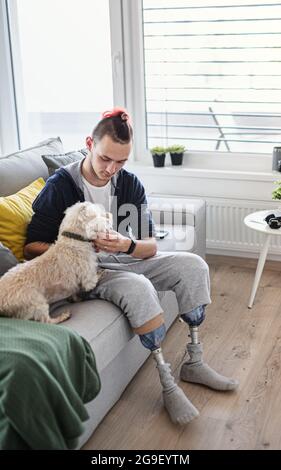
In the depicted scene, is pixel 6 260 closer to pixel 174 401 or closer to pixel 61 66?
pixel 174 401

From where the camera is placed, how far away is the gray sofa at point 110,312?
6.23ft

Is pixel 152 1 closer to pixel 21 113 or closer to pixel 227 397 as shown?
pixel 21 113

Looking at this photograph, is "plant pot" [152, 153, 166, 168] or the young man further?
"plant pot" [152, 153, 166, 168]

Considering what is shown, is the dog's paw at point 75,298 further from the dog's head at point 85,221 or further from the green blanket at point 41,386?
the green blanket at point 41,386

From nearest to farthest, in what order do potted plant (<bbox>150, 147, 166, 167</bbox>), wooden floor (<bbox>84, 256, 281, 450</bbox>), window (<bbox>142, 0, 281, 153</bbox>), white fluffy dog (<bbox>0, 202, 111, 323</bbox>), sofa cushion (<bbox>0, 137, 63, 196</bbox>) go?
white fluffy dog (<bbox>0, 202, 111, 323</bbox>), wooden floor (<bbox>84, 256, 281, 450</bbox>), sofa cushion (<bbox>0, 137, 63, 196</bbox>), window (<bbox>142, 0, 281, 153</bbox>), potted plant (<bbox>150, 147, 166, 167</bbox>)

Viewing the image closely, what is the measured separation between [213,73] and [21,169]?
1.44m

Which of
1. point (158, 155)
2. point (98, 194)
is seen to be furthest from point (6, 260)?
point (158, 155)

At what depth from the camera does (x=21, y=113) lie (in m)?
3.95

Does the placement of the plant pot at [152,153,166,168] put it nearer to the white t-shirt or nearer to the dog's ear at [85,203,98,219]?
the white t-shirt

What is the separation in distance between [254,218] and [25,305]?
58.7 inches

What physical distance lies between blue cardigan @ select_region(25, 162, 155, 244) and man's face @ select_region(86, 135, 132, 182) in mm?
119

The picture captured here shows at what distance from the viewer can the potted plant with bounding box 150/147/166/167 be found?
11.6ft

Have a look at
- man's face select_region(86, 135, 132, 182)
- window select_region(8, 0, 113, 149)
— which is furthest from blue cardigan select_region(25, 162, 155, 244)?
window select_region(8, 0, 113, 149)

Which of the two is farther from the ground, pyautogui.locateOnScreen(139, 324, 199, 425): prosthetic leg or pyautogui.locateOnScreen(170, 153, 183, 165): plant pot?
pyautogui.locateOnScreen(170, 153, 183, 165): plant pot
